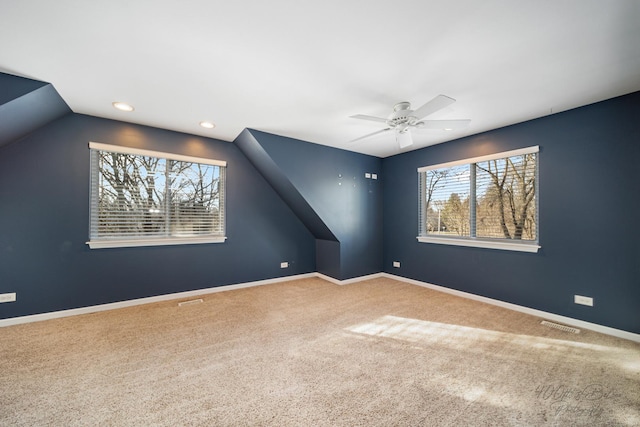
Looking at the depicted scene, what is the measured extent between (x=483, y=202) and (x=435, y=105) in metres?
2.23

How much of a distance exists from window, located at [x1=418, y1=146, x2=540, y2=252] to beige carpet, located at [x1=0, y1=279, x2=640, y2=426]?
1153mm

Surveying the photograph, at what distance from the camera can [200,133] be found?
3850 millimetres

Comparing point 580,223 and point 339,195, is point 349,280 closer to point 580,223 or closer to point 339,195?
point 339,195

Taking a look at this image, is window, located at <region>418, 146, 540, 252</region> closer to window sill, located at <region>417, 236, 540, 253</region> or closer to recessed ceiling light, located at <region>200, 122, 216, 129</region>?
window sill, located at <region>417, 236, 540, 253</region>

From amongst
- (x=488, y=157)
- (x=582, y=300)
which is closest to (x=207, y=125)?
(x=488, y=157)

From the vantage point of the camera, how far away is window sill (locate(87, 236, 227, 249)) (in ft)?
10.5

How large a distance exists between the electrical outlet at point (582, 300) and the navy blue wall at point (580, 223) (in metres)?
0.04

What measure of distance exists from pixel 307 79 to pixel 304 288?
125 inches

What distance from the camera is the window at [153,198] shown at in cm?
328

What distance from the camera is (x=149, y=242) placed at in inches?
138

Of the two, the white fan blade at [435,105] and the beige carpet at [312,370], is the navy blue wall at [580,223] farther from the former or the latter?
the white fan blade at [435,105]

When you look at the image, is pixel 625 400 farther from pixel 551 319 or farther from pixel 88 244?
pixel 88 244

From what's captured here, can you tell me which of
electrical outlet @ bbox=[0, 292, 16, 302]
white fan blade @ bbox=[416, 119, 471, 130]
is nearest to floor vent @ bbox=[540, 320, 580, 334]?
Answer: white fan blade @ bbox=[416, 119, 471, 130]

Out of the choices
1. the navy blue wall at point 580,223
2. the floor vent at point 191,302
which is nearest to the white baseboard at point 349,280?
the navy blue wall at point 580,223
